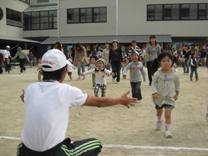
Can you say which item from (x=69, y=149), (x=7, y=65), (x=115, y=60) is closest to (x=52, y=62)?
(x=69, y=149)

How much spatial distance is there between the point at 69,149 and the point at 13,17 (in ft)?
154

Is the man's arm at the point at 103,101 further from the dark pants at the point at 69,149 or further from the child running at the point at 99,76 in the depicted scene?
the child running at the point at 99,76

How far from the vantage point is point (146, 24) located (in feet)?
148

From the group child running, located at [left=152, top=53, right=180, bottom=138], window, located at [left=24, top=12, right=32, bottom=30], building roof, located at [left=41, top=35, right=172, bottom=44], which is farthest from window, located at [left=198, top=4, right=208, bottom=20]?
child running, located at [left=152, top=53, right=180, bottom=138]

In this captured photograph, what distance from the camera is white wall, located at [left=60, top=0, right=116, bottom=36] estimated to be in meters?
45.7

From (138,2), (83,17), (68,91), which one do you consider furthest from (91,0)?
(68,91)

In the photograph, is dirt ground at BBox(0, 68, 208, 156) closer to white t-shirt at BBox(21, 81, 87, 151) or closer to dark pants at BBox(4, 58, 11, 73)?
white t-shirt at BBox(21, 81, 87, 151)

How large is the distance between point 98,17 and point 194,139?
39.8m

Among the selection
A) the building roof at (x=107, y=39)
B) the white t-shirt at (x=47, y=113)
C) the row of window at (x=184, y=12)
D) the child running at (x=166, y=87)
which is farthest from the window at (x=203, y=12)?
the white t-shirt at (x=47, y=113)

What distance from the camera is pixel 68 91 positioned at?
3.60m

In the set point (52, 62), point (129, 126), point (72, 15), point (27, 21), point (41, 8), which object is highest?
point (41, 8)

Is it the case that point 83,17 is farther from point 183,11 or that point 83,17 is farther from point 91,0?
point 183,11

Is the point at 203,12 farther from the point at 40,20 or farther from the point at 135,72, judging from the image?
the point at 135,72

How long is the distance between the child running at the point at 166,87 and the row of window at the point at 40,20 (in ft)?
140
